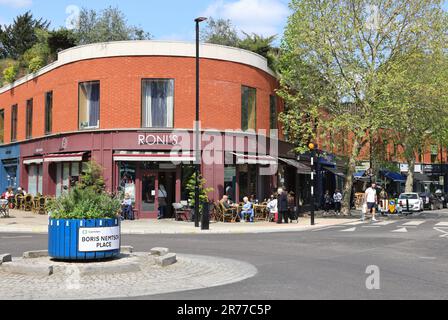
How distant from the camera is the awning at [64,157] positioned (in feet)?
87.8

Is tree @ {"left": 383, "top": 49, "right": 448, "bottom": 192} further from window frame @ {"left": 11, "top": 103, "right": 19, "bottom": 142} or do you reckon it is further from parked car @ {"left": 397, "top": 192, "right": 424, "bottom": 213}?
window frame @ {"left": 11, "top": 103, "right": 19, "bottom": 142}

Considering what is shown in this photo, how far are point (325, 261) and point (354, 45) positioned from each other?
19377mm

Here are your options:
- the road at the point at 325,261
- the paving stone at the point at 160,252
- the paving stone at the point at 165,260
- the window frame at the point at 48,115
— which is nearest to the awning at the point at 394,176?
the window frame at the point at 48,115

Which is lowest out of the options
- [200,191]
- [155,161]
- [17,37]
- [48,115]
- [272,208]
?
[272,208]

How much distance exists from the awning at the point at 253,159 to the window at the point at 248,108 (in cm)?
179

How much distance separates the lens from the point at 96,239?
33.3 ft

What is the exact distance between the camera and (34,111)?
32.6 m

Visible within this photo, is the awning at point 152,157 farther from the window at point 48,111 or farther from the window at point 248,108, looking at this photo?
the window at point 48,111

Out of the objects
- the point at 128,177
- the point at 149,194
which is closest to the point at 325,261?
the point at 149,194

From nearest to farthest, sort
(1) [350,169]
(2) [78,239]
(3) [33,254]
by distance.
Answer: (2) [78,239], (3) [33,254], (1) [350,169]

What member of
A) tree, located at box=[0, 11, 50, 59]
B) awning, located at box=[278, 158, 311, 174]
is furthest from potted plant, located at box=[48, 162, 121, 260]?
tree, located at box=[0, 11, 50, 59]

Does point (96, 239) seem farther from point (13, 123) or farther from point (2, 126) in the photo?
point (2, 126)

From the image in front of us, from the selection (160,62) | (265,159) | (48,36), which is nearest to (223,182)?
(265,159)
